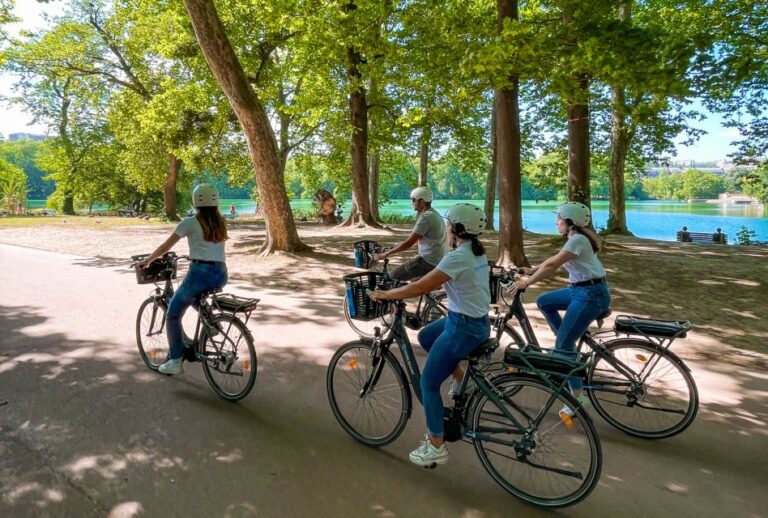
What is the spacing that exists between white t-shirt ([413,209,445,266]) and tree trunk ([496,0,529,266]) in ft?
16.3

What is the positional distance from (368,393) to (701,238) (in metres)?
24.6

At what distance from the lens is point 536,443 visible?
3016 mm

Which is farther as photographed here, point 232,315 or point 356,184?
point 356,184

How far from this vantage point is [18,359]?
542cm

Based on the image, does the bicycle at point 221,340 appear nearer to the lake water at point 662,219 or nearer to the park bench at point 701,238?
the park bench at point 701,238

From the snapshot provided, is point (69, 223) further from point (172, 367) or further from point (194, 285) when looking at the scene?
point (194, 285)

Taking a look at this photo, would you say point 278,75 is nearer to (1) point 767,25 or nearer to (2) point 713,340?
(1) point 767,25

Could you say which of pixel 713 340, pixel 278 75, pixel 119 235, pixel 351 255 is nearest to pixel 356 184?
pixel 278 75

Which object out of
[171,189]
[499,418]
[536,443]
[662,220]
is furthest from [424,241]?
[662,220]

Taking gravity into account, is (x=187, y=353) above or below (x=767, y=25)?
below

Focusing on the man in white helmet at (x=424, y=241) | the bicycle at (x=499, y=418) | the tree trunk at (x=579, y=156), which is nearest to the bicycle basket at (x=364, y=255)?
the man in white helmet at (x=424, y=241)

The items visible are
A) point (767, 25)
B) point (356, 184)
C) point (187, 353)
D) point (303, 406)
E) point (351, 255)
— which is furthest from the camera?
point (356, 184)

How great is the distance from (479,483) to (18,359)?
5.60m

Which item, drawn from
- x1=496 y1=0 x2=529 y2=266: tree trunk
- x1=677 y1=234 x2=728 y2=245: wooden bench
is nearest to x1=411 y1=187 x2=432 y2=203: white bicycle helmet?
x1=496 y1=0 x2=529 y2=266: tree trunk
